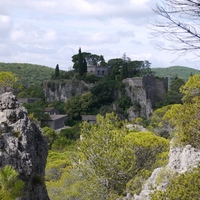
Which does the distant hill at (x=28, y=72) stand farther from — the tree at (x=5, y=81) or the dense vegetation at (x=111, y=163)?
the dense vegetation at (x=111, y=163)

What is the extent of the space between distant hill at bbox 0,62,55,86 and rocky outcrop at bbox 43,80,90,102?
111 ft

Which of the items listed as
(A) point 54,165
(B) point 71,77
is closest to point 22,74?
(B) point 71,77

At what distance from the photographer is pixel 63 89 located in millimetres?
65000

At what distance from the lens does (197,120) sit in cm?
1266

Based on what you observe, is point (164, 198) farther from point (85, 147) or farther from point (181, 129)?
point (85, 147)

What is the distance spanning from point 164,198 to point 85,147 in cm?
A: 943

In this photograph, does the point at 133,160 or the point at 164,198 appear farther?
the point at 133,160

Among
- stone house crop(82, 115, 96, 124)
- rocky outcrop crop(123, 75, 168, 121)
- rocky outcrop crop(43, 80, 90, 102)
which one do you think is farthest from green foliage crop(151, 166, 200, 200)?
rocky outcrop crop(43, 80, 90, 102)

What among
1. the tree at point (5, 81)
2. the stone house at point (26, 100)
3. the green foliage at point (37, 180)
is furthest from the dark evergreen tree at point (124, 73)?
the green foliage at point (37, 180)

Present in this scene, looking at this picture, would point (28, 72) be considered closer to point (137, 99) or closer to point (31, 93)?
point (31, 93)

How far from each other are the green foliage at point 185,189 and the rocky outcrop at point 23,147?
4456mm

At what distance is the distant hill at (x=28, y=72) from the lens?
105625 mm

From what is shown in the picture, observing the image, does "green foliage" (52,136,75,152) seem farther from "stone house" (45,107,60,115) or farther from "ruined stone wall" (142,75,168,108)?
"ruined stone wall" (142,75,168,108)

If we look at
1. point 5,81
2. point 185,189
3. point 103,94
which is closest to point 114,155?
point 185,189
